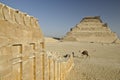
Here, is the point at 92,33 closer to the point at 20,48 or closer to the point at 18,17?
the point at 18,17

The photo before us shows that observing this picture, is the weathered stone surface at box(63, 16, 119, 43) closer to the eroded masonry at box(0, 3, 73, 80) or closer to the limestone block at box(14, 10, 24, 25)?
the eroded masonry at box(0, 3, 73, 80)

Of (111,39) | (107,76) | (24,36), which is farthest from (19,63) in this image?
(111,39)

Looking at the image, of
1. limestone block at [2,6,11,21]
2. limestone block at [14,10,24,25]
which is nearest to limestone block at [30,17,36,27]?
limestone block at [14,10,24,25]

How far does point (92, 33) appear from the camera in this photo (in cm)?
10931

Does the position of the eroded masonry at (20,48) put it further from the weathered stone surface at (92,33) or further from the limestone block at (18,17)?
the weathered stone surface at (92,33)

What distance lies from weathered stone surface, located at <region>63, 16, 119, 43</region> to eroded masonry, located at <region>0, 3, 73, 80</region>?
90.2 metres

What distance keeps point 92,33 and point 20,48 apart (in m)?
106

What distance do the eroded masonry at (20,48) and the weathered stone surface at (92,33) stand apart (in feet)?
296

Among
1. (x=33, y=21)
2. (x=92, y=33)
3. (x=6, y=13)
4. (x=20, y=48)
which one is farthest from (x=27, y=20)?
(x=92, y=33)

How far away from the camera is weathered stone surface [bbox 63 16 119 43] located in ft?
334

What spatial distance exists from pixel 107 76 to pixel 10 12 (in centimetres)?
1280

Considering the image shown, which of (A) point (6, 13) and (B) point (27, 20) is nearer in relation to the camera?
(A) point (6, 13)

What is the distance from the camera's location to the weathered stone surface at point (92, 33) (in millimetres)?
101894

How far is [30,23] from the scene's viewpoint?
23.2ft
